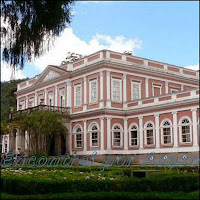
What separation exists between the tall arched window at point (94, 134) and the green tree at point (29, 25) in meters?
19.0

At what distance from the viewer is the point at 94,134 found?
30219 mm

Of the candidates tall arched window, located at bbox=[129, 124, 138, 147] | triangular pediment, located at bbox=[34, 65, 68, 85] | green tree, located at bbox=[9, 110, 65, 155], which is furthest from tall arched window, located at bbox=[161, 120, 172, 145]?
triangular pediment, located at bbox=[34, 65, 68, 85]

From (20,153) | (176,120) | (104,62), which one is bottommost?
(20,153)

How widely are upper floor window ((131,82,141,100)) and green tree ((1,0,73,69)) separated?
20584 millimetres

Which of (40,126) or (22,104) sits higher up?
(22,104)

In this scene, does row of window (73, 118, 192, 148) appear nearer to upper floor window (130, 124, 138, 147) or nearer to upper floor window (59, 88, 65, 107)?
upper floor window (130, 124, 138, 147)

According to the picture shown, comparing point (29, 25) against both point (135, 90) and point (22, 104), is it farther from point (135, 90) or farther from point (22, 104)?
point (22, 104)

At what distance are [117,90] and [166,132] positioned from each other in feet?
18.5

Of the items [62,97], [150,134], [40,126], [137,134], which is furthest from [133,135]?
[62,97]

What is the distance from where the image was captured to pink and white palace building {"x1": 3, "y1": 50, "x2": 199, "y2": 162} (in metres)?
26.5

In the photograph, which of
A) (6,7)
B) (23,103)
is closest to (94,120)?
(23,103)

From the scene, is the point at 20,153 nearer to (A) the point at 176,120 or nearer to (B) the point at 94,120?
(B) the point at 94,120

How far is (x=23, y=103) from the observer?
40.4 meters

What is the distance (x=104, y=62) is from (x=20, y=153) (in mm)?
11500
